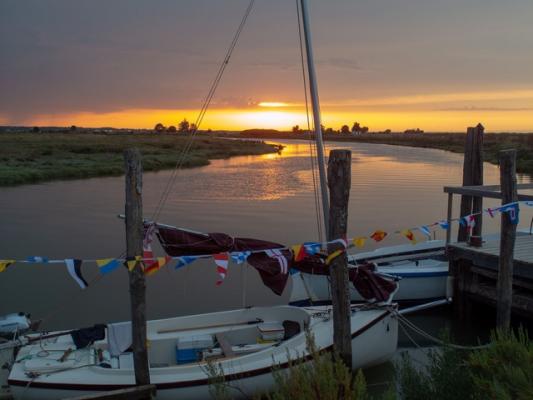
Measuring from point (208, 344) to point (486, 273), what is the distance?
5707 mm

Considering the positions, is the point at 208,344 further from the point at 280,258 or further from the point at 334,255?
the point at 334,255

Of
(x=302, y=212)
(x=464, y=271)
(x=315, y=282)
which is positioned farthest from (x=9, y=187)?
(x=464, y=271)

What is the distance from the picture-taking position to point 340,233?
271 inches

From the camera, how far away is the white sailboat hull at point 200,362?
24.2ft

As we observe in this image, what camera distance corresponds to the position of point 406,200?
2862 cm

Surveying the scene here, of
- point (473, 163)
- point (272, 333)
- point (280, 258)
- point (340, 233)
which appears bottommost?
point (272, 333)

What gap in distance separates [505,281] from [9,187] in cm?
3148

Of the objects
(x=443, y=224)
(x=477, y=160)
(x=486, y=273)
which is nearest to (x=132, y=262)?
(x=443, y=224)

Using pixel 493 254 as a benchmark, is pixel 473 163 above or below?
above

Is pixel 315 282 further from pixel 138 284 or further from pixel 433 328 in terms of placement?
pixel 138 284

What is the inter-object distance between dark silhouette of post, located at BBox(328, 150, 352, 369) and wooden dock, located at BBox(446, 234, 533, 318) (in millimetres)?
4550

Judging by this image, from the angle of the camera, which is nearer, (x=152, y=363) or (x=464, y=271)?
(x=152, y=363)

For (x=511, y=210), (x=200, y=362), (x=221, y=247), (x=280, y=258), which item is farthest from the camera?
(x=221, y=247)

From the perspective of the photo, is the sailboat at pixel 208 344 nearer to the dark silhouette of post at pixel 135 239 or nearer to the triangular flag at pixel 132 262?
the dark silhouette of post at pixel 135 239
